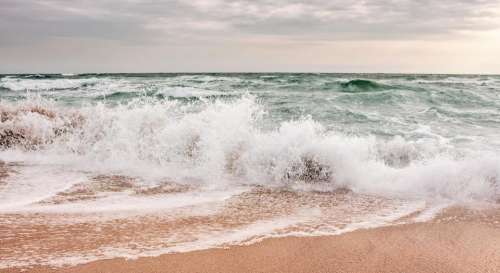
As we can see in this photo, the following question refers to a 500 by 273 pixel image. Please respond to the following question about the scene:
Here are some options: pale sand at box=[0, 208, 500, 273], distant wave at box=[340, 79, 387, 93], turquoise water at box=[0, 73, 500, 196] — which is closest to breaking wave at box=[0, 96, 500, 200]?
turquoise water at box=[0, 73, 500, 196]

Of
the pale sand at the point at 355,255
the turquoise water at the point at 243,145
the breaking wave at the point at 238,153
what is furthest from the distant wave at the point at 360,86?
the pale sand at the point at 355,255

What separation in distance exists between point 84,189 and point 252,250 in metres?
2.76

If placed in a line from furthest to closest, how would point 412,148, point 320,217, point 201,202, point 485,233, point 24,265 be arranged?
point 412,148, point 201,202, point 320,217, point 485,233, point 24,265

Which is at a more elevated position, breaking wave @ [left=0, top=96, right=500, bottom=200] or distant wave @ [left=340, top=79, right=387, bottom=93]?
distant wave @ [left=340, top=79, right=387, bottom=93]

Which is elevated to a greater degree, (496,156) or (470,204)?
(496,156)

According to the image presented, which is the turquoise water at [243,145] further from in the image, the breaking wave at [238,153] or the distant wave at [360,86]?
the distant wave at [360,86]

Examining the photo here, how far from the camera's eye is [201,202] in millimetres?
4871

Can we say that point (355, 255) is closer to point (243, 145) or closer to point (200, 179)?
point (200, 179)

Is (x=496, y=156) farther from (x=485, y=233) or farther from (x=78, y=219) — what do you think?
(x=78, y=219)

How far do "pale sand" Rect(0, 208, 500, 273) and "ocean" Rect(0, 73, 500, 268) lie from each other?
190 millimetres

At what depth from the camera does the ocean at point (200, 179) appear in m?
3.82

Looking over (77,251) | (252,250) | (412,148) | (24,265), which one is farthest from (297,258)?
(412,148)

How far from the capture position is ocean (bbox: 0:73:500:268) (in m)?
3.82

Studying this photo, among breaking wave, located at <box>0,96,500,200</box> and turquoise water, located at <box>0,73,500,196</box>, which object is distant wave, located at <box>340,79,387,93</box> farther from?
breaking wave, located at <box>0,96,500,200</box>
